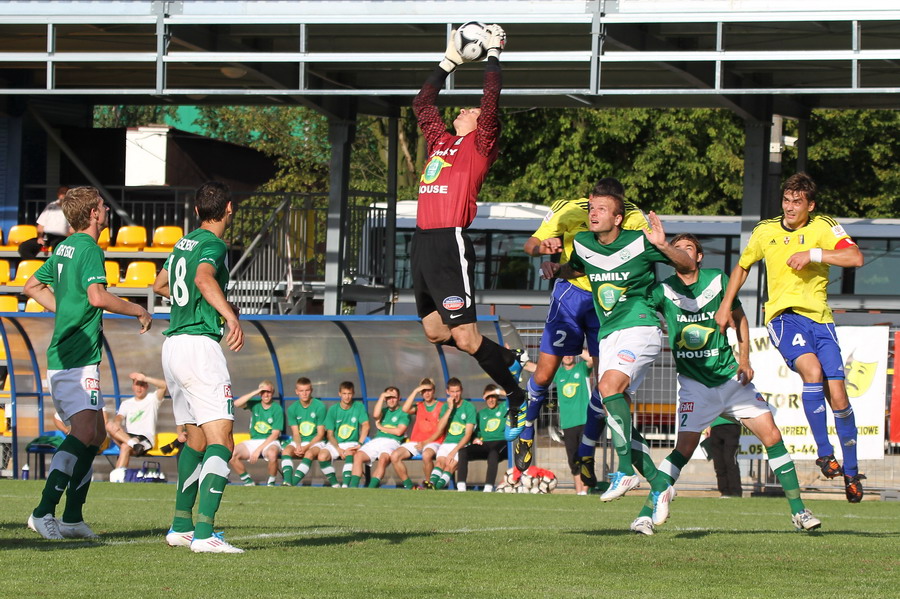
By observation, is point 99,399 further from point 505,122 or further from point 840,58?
point 505,122

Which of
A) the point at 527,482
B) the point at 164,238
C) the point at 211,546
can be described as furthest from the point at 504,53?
the point at 211,546

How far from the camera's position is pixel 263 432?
18641 mm

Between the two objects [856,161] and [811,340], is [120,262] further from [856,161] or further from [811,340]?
[856,161]

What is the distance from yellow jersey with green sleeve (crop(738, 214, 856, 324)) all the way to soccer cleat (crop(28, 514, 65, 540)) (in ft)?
17.1

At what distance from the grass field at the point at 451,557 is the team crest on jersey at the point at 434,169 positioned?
7.93 ft

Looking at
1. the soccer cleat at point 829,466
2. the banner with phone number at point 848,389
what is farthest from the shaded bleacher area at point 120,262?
the soccer cleat at point 829,466

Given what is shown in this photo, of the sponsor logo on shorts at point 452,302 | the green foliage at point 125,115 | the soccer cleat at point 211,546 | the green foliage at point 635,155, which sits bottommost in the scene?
the soccer cleat at point 211,546

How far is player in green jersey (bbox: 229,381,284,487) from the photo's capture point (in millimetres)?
18547

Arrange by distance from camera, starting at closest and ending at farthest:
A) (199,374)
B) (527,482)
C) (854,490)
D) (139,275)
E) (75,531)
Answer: (199,374)
(75,531)
(854,490)
(527,482)
(139,275)

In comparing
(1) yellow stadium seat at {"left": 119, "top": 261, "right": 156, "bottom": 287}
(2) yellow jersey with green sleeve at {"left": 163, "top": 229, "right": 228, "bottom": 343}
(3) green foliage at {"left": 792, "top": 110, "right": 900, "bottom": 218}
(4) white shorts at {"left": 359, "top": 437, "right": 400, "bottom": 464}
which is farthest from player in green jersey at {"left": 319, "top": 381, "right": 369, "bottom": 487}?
(3) green foliage at {"left": 792, "top": 110, "right": 900, "bottom": 218}

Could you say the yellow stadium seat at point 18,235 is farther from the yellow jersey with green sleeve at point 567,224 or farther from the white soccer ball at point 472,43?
the white soccer ball at point 472,43

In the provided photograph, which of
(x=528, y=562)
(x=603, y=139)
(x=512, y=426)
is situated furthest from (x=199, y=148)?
(x=528, y=562)

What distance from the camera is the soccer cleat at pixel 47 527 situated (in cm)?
849

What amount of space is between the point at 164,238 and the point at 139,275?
1.28 m
